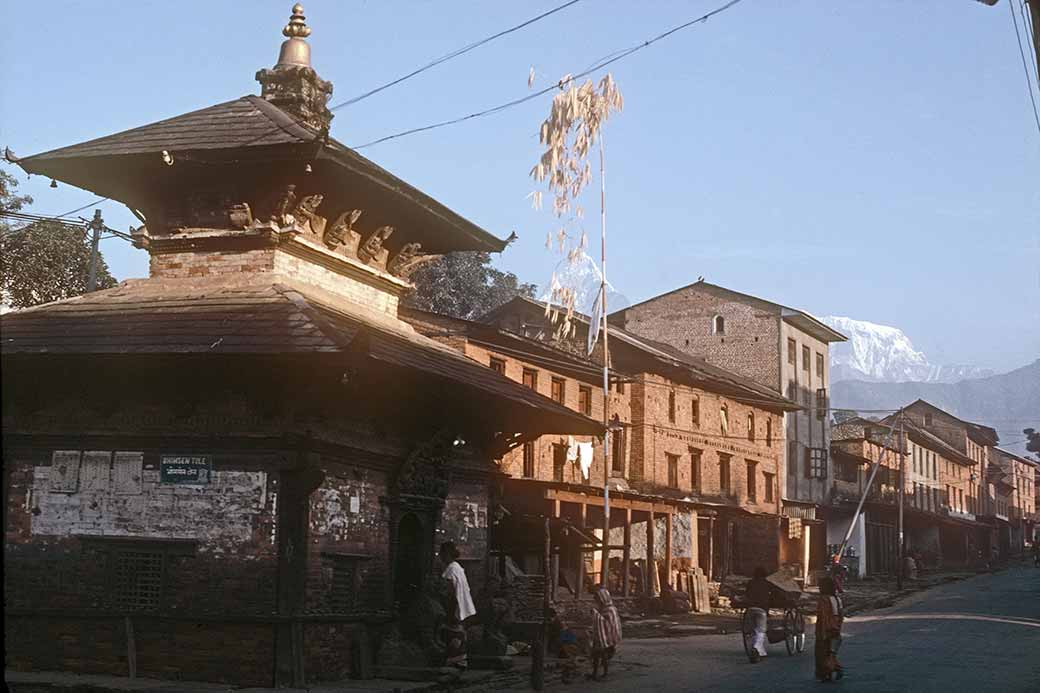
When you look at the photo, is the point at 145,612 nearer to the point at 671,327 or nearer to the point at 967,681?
the point at 967,681

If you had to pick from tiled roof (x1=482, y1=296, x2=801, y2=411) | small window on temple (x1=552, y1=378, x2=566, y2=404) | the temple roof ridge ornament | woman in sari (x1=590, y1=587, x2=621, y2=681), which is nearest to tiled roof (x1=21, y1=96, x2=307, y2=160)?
the temple roof ridge ornament

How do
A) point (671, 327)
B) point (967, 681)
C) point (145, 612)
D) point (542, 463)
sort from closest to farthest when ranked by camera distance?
point (145, 612) → point (967, 681) → point (542, 463) → point (671, 327)

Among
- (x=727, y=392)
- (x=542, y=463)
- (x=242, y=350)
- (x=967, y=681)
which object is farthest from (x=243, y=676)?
(x=727, y=392)

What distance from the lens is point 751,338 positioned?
60.6 meters

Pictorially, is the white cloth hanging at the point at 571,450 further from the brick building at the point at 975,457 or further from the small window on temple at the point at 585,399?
the brick building at the point at 975,457

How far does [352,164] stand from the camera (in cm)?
1808

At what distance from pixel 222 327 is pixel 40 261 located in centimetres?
2571

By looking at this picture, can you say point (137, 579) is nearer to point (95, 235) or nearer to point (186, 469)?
point (186, 469)

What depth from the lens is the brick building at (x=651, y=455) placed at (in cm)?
3756

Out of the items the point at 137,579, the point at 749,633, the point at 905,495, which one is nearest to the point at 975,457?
the point at 905,495

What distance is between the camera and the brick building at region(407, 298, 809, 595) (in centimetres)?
3756

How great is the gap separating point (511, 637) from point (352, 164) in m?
8.32

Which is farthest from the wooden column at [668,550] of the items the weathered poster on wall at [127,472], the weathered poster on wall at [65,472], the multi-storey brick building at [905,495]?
the weathered poster on wall at [65,472]

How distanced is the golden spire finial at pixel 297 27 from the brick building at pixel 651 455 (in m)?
15.4
